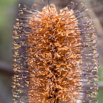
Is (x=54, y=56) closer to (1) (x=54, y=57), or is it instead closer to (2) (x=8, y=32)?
(1) (x=54, y=57)

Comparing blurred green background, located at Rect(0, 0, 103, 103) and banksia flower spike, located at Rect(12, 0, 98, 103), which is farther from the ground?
blurred green background, located at Rect(0, 0, 103, 103)

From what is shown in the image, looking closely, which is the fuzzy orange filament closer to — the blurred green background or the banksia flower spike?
the banksia flower spike

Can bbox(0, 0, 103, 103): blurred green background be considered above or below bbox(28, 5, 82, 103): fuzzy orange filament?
above

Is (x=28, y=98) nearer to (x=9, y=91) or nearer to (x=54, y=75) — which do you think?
(x=54, y=75)

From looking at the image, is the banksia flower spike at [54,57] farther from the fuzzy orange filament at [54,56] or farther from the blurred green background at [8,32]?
the blurred green background at [8,32]

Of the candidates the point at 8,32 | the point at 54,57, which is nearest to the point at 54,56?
the point at 54,57

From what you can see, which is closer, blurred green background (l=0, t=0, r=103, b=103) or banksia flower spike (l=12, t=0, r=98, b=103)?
banksia flower spike (l=12, t=0, r=98, b=103)

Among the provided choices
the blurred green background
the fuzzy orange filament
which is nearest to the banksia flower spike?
the fuzzy orange filament

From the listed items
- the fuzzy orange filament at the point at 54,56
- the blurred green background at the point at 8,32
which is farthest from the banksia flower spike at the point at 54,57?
the blurred green background at the point at 8,32

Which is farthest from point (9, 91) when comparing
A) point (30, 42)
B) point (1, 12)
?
point (30, 42)
